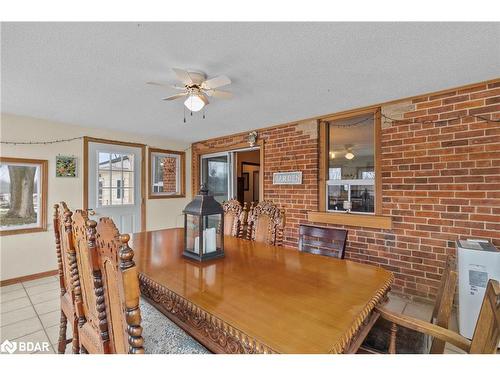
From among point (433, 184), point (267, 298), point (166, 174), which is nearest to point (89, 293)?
point (267, 298)

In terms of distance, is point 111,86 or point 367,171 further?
point 367,171

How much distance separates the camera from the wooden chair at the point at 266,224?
2.30m

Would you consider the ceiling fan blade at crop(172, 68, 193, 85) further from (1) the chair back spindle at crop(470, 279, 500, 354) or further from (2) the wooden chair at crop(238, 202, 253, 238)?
(1) the chair back spindle at crop(470, 279, 500, 354)

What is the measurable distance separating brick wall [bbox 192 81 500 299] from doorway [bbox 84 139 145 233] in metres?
3.66

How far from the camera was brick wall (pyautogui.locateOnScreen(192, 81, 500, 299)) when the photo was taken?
92.3 inches

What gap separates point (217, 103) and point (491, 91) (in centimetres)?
267

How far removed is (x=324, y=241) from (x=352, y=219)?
1.25m

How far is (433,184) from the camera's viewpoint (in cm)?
261

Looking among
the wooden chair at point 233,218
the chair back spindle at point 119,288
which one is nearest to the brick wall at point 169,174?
the wooden chair at point 233,218

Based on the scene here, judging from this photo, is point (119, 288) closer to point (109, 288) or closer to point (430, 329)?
point (109, 288)

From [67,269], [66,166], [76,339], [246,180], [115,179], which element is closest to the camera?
[76,339]
